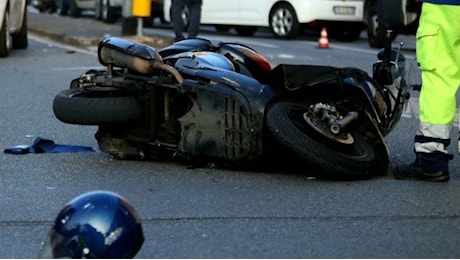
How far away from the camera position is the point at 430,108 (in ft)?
20.2

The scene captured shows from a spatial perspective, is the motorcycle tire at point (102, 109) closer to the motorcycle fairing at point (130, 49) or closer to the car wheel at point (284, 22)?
the motorcycle fairing at point (130, 49)

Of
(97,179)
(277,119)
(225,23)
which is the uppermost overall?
(277,119)

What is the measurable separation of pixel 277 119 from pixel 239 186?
0.41m

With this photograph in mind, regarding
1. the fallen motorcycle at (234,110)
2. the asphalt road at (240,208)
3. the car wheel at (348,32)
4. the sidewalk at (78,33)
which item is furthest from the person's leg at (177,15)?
the fallen motorcycle at (234,110)

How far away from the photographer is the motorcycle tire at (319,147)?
6047mm

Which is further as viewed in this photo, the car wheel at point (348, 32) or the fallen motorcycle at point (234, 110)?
the car wheel at point (348, 32)

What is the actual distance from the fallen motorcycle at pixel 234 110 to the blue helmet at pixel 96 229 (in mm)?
2545

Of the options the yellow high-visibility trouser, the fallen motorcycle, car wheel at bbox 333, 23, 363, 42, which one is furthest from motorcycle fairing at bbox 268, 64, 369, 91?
car wheel at bbox 333, 23, 363, 42

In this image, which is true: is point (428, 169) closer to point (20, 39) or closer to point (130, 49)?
point (130, 49)

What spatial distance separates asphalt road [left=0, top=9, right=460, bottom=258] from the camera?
483 cm

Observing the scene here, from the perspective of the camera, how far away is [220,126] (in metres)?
6.30

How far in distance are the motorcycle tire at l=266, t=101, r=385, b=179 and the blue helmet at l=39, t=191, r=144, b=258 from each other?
2523mm

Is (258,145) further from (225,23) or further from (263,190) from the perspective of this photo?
(225,23)

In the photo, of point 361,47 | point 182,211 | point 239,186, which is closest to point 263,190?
point 239,186
